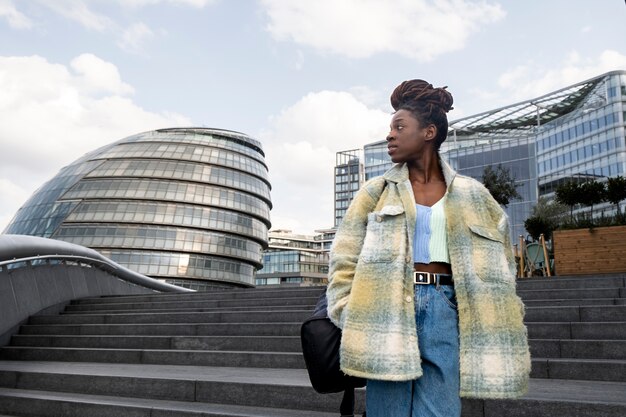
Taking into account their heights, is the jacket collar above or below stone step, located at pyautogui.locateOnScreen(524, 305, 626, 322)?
above

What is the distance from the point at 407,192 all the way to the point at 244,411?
2.96 metres

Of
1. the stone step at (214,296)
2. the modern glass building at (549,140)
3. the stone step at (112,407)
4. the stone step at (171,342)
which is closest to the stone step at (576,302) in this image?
the stone step at (171,342)

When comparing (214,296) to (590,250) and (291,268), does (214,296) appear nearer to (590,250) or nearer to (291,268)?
(590,250)

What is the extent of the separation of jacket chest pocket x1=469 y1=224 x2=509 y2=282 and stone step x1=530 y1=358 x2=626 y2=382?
3185mm

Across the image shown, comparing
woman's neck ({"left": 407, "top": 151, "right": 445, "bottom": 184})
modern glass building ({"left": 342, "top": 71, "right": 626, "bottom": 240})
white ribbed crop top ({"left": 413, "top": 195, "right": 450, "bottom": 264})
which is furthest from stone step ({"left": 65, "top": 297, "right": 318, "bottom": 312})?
modern glass building ({"left": 342, "top": 71, "right": 626, "bottom": 240})

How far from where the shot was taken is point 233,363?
6.21 meters

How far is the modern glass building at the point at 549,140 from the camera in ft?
212

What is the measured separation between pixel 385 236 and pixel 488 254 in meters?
0.38

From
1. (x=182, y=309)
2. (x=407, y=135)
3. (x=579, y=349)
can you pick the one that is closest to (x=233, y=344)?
(x=182, y=309)

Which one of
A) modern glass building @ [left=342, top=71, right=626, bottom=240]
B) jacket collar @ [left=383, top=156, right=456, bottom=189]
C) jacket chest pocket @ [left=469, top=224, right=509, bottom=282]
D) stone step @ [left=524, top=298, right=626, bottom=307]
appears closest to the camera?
jacket chest pocket @ [left=469, top=224, right=509, bottom=282]

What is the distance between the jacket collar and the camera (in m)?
2.22

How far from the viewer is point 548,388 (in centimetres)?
420

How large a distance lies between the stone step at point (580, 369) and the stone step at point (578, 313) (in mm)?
1326

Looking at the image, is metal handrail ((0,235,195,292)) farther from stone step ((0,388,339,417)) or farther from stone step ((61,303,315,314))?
stone step ((0,388,339,417))
